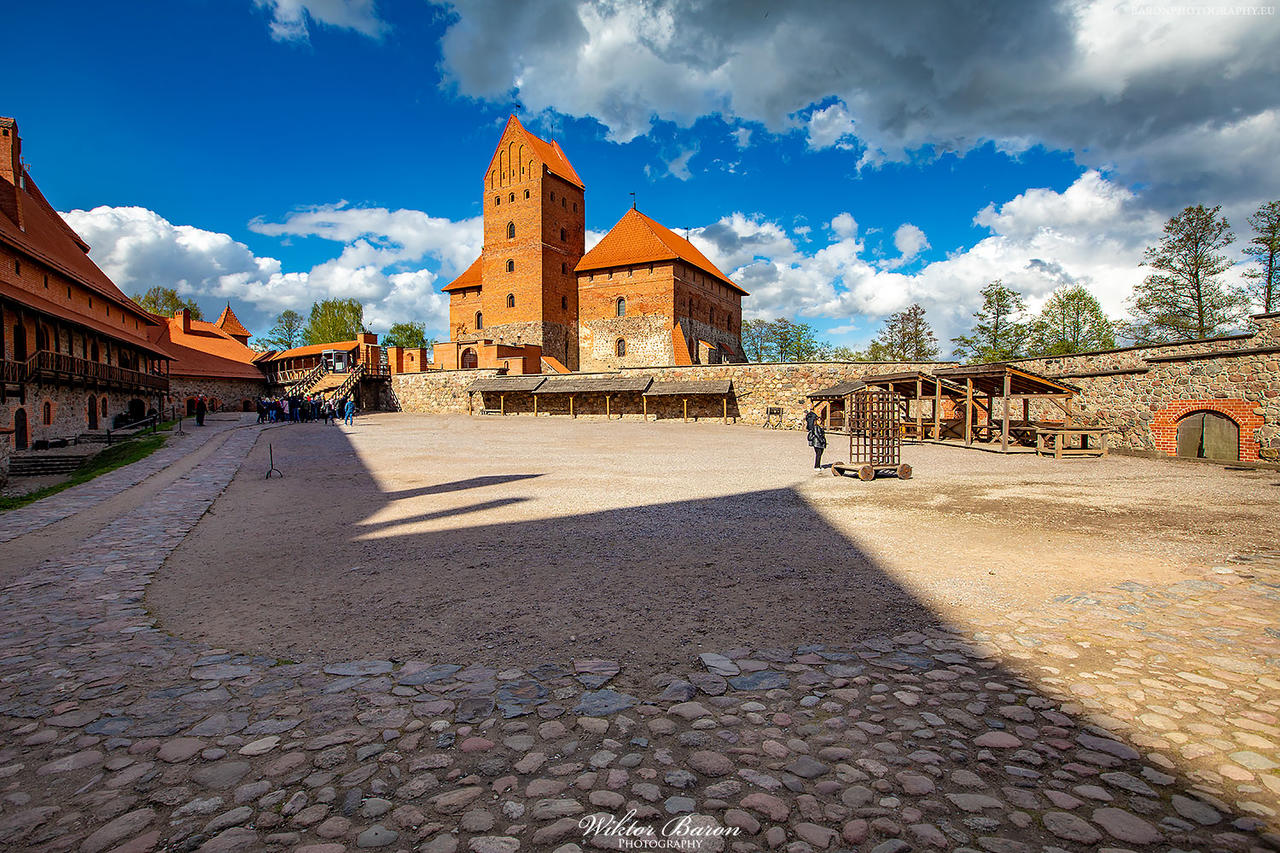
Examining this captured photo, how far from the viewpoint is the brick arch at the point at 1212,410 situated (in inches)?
617

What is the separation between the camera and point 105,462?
18031 mm

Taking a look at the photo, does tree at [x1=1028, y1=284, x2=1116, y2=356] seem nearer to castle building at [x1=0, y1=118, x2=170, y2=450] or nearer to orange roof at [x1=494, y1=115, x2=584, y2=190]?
orange roof at [x1=494, y1=115, x2=584, y2=190]

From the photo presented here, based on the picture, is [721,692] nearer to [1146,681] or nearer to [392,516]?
[1146,681]

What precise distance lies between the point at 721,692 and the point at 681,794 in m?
0.93

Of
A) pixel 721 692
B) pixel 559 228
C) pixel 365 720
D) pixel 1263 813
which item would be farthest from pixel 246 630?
pixel 559 228

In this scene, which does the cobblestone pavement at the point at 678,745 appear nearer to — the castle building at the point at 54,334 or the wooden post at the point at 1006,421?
the wooden post at the point at 1006,421

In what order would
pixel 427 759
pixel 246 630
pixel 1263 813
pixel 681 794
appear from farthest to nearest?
pixel 246 630 → pixel 427 759 → pixel 681 794 → pixel 1263 813

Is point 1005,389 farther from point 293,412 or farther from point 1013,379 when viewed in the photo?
point 293,412

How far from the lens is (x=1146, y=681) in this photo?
129 inches

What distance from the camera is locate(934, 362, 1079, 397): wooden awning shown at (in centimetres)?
1811

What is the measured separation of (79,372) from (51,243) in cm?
862

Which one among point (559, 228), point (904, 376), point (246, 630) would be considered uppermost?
point (559, 228)

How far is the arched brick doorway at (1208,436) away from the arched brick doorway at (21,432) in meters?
36.6

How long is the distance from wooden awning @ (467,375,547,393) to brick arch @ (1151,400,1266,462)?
29048 millimetres
